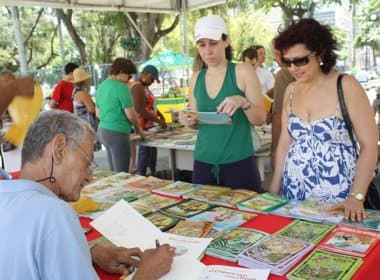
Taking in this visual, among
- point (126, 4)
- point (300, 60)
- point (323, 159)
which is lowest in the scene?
point (323, 159)

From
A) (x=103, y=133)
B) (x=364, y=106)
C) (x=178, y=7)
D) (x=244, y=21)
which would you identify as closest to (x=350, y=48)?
(x=244, y=21)

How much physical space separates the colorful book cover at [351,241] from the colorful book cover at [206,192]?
0.58 metres

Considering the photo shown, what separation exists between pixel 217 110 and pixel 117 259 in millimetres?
891

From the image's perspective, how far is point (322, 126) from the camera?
158 centimetres

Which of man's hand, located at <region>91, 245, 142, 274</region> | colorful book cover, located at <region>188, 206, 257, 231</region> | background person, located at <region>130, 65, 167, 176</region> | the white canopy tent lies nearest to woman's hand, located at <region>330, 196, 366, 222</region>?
colorful book cover, located at <region>188, 206, 257, 231</region>

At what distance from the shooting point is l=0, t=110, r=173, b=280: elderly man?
79 centimetres

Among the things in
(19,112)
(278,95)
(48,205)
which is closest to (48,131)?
(48,205)

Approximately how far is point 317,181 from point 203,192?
0.50 meters

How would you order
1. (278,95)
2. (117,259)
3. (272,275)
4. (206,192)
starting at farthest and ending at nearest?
(278,95) < (206,192) < (117,259) < (272,275)

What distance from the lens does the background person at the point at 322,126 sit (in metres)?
1.55

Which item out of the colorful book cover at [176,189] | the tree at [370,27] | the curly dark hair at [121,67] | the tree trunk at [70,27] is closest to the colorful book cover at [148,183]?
the colorful book cover at [176,189]

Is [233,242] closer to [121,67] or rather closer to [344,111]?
[344,111]

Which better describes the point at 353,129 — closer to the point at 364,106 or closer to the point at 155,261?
the point at 364,106

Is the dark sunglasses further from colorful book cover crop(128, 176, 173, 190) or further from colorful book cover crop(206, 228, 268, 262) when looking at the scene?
colorful book cover crop(128, 176, 173, 190)
